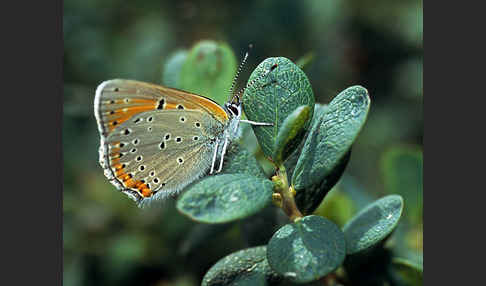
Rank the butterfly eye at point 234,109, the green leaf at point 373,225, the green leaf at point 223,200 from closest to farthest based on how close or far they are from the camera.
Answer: the green leaf at point 223,200
the green leaf at point 373,225
the butterfly eye at point 234,109

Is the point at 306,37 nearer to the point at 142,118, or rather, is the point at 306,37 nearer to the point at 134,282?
the point at 142,118

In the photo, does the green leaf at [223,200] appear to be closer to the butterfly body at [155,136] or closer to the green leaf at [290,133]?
the green leaf at [290,133]

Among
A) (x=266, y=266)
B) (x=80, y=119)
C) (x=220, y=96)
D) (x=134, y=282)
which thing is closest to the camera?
(x=266, y=266)

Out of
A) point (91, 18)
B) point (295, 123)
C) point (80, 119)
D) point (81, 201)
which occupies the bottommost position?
point (81, 201)

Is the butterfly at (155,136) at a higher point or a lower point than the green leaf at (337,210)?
higher

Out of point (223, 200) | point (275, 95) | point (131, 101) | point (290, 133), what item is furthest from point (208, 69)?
point (223, 200)

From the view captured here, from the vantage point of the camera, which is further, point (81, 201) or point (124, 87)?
point (81, 201)

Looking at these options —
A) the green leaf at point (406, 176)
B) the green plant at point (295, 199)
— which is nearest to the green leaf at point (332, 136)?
the green plant at point (295, 199)

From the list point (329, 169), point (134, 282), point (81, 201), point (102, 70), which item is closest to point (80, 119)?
point (102, 70)
